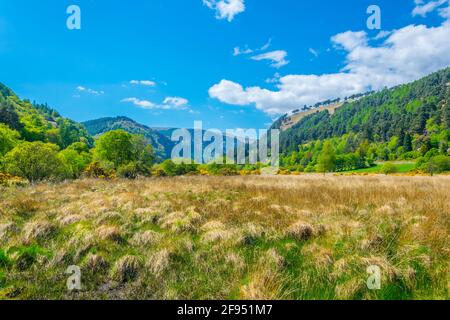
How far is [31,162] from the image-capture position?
72.9ft

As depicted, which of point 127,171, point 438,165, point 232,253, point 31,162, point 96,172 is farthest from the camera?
point 438,165

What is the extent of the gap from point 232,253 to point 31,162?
2494cm

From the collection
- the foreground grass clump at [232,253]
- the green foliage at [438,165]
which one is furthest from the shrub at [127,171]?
the green foliage at [438,165]

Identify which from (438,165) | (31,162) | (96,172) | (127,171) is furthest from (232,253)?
(438,165)

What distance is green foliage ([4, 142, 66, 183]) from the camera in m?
21.4

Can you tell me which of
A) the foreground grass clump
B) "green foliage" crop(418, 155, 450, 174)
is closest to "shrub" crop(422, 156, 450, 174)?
"green foliage" crop(418, 155, 450, 174)

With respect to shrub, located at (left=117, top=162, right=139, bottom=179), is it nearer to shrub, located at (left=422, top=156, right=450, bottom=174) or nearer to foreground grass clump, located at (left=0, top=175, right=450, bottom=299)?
foreground grass clump, located at (left=0, top=175, right=450, bottom=299)

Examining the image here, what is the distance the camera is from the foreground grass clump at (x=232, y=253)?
13.6 ft

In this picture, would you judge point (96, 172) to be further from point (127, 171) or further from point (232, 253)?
point (232, 253)

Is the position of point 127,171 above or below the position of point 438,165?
below

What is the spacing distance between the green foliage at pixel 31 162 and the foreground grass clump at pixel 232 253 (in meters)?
16.3

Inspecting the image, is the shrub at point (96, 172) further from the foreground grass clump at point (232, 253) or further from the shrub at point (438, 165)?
the shrub at point (438, 165)
